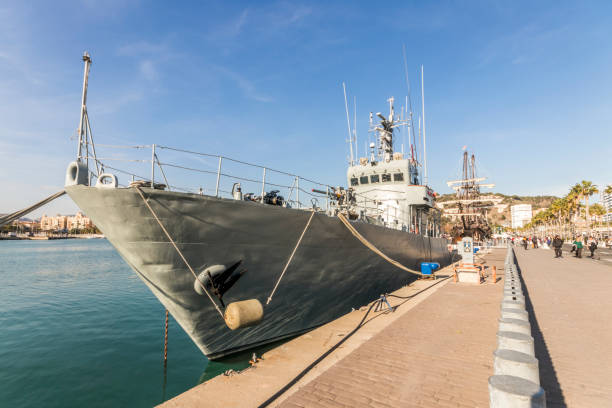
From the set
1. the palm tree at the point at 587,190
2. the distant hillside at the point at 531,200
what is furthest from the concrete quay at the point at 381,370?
the distant hillside at the point at 531,200

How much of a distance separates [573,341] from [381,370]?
3.86 meters

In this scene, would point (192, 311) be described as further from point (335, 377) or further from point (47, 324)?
point (47, 324)

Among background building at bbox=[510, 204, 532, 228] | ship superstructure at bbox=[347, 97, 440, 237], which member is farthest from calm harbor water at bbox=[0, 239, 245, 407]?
background building at bbox=[510, 204, 532, 228]

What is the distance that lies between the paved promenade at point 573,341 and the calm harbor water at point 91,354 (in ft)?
19.0

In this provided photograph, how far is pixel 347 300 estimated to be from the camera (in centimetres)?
914

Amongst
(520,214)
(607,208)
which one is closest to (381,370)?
(607,208)

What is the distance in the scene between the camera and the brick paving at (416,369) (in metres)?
3.74

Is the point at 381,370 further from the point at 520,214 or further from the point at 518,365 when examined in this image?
the point at 520,214

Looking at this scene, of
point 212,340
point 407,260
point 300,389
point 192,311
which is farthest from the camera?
point 407,260

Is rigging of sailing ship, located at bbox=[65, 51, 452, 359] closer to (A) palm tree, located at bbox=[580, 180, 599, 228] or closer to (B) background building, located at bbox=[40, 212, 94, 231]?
(A) palm tree, located at bbox=[580, 180, 599, 228]

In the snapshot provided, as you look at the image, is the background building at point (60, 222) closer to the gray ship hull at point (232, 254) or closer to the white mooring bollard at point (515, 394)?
the gray ship hull at point (232, 254)

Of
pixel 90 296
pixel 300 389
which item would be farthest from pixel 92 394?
pixel 90 296

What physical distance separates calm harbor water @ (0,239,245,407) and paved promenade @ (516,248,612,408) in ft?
19.0

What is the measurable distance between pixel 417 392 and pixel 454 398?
16.8 inches
